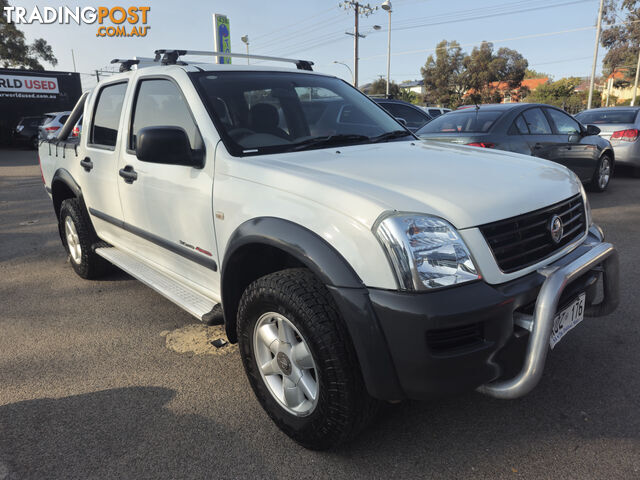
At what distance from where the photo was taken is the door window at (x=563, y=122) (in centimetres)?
708

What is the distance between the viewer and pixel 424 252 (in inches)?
68.6

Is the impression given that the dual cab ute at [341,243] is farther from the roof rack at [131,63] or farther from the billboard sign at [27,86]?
the billboard sign at [27,86]

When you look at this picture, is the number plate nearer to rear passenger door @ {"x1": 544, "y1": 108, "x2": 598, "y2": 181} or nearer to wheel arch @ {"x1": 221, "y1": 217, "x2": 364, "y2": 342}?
wheel arch @ {"x1": 221, "y1": 217, "x2": 364, "y2": 342}

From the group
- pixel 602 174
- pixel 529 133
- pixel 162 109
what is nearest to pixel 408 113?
pixel 602 174

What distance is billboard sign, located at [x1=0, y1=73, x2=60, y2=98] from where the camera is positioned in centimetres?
2069

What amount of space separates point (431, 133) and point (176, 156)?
482 centimetres

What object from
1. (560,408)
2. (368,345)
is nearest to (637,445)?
(560,408)

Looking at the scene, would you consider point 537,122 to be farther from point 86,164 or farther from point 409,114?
point 86,164

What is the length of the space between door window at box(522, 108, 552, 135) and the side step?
5.41 m

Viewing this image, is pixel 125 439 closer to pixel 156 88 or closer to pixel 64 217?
pixel 156 88

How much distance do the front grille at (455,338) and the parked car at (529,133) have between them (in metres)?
4.29

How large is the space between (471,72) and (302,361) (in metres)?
53.1

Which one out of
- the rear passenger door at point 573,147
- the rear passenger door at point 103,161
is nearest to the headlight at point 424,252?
the rear passenger door at point 103,161

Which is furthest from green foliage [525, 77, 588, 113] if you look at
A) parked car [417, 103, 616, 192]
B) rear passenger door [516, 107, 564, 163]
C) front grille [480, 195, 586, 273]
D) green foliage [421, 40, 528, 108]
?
front grille [480, 195, 586, 273]
